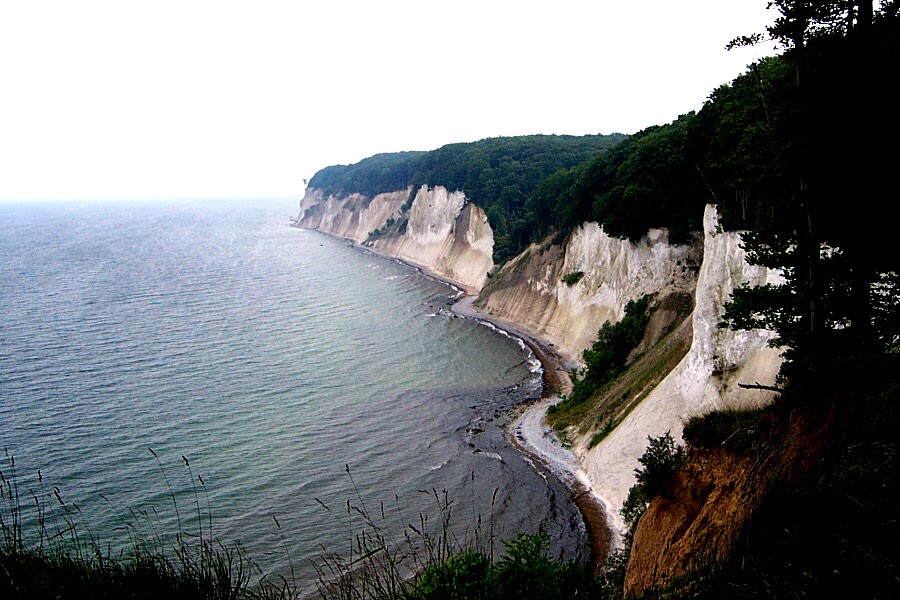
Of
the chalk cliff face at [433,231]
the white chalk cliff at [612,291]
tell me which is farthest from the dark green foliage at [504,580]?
the chalk cliff face at [433,231]

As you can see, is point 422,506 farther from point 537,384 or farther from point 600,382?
point 537,384

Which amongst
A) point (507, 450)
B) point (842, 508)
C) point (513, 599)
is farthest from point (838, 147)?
point (507, 450)

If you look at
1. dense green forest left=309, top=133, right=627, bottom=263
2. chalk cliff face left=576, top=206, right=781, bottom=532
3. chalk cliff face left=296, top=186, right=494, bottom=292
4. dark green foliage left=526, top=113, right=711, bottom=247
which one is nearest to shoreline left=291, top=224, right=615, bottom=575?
chalk cliff face left=576, top=206, right=781, bottom=532

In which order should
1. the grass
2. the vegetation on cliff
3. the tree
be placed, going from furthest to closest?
the tree → the vegetation on cliff → the grass

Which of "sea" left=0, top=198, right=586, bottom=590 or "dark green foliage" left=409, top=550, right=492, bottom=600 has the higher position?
"dark green foliage" left=409, top=550, right=492, bottom=600

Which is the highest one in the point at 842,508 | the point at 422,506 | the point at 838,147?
the point at 838,147

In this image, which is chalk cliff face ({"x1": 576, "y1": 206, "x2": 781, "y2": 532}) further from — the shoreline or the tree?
the tree
